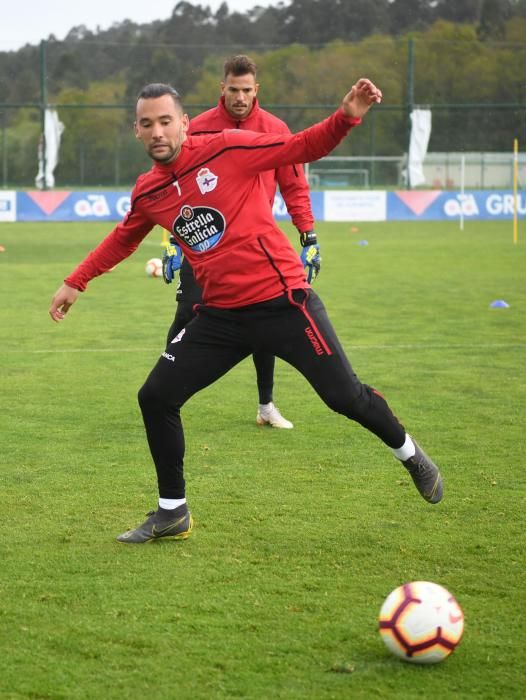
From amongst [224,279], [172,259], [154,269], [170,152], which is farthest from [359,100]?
[154,269]

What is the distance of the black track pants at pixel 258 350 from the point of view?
5.16m

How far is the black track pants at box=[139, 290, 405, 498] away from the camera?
5160mm

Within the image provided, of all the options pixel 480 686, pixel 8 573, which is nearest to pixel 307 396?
pixel 8 573

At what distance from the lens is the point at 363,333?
485 inches

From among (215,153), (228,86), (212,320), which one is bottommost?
(212,320)

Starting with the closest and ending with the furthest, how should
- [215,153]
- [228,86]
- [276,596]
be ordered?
1. [276,596]
2. [215,153]
3. [228,86]

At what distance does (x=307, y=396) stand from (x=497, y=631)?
16.2 feet

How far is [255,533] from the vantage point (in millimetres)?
5465

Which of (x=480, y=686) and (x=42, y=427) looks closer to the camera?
(x=480, y=686)

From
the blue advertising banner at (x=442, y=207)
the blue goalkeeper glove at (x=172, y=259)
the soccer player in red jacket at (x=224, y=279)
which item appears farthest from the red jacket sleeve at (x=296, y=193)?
the blue advertising banner at (x=442, y=207)

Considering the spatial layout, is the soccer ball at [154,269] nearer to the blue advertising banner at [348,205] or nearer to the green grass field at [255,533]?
the green grass field at [255,533]

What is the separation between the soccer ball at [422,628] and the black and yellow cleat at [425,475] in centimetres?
144

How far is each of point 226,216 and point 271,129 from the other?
229 cm

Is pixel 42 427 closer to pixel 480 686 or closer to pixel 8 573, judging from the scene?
pixel 8 573
